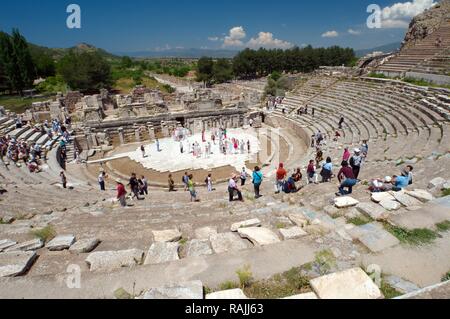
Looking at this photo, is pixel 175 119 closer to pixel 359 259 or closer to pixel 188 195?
pixel 188 195

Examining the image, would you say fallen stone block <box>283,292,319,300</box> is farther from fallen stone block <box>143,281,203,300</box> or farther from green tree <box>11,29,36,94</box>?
green tree <box>11,29,36,94</box>

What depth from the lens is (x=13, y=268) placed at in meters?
4.44

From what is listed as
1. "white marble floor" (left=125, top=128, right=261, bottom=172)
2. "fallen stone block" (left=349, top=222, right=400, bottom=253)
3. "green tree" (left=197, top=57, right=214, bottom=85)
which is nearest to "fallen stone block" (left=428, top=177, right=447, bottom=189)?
"fallen stone block" (left=349, top=222, right=400, bottom=253)

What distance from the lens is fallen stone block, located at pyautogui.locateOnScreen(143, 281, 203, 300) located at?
11.2 ft

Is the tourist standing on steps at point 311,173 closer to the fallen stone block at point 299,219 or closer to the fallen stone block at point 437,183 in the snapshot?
the fallen stone block at point 437,183

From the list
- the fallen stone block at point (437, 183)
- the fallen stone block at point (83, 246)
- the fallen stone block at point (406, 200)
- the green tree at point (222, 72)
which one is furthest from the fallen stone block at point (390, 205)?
the green tree at point (222, 72)

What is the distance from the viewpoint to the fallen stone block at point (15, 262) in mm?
4355

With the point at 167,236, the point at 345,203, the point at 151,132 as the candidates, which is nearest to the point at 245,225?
the point at 167,236

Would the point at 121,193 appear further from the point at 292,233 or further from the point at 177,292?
the point at 177,292

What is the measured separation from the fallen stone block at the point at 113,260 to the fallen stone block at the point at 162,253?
0.21 metres

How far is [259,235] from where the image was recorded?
5.34 metres

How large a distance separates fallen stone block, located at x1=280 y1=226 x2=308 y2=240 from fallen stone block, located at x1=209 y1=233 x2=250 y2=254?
74 centimetres

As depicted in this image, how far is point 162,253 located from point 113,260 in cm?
84
